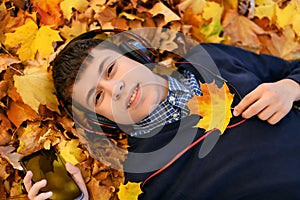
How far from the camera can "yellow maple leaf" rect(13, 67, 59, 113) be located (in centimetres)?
149

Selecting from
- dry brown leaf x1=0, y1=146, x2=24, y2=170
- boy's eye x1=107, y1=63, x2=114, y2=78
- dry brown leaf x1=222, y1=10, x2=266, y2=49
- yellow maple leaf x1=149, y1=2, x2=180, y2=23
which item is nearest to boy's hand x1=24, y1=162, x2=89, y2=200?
dry brown leaf x1=0, y1=146, x2=24, y2=170

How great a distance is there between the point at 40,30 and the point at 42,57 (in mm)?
101

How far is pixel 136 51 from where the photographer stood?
1.58 m

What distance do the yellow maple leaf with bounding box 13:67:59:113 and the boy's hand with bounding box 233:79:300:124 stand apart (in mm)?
667

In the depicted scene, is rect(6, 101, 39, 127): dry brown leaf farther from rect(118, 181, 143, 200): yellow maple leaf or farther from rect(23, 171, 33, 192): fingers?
rect(118, 181, 143, 200): yellow maple leaf

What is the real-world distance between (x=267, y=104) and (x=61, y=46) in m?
0.79

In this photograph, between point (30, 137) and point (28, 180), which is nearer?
point (28, 180)

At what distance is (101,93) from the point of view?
144 centimetres

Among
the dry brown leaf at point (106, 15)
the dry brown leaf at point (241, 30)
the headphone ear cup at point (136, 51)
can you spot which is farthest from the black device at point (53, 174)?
the dry brown leaf at point (241, 30)

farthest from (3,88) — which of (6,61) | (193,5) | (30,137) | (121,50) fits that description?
(193,5)

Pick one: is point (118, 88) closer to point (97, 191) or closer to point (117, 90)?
point (117, 90)

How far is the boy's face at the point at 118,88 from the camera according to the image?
1409 mm

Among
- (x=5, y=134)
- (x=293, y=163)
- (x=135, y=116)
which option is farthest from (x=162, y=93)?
(x=5, y=134)

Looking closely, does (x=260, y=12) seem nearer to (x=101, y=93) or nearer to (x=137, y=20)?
(x=137, y=20)
